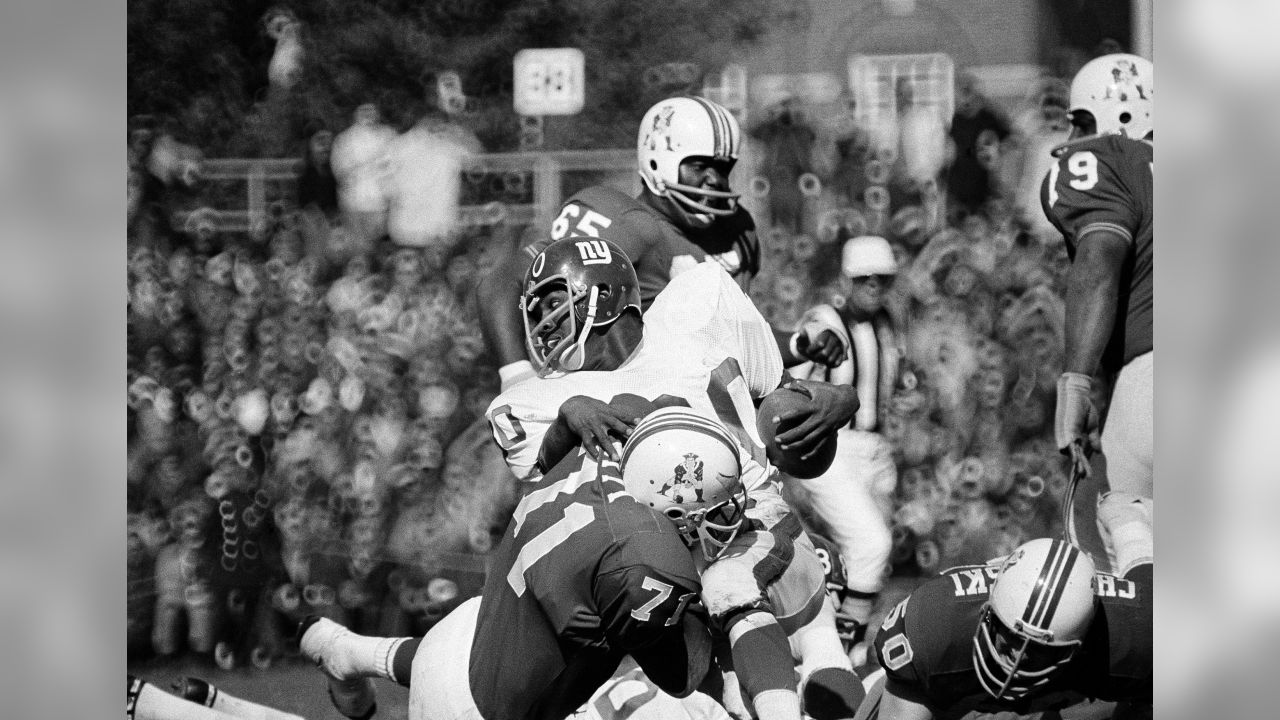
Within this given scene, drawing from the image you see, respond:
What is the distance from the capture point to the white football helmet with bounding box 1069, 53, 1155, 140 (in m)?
4.67

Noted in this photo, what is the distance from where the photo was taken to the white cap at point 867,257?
4957mm

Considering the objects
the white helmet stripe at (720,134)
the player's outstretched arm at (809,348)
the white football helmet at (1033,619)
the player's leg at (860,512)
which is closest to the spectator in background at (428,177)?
the white helmet stripe at (720,134)

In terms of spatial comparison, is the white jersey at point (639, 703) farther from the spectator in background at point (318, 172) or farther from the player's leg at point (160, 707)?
the spectator in background at point (318, 172)

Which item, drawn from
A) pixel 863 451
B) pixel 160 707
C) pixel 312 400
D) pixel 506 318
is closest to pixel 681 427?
pixel 506 318

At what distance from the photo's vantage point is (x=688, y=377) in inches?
157

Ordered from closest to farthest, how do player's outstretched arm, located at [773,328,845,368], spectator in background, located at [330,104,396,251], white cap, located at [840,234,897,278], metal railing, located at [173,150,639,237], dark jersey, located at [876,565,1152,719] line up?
dark jersey, located at [876,565,1152,719], player's outstretched arm, located at [773,328,845,368], white cap, located at [840,234,897,278], metal railing, located at [173,150,639,237], spectator in background, located at [330,104,396,251]

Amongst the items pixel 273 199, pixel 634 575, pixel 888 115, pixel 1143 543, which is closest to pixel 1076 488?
pixel 1143 543

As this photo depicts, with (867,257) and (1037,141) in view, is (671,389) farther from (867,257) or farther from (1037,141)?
A: (1037,141)

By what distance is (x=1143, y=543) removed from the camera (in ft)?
15.3

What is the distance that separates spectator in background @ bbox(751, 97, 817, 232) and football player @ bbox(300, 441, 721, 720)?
1371mm

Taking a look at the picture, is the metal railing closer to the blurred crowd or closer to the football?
the blurred crowd

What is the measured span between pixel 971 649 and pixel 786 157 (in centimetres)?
148

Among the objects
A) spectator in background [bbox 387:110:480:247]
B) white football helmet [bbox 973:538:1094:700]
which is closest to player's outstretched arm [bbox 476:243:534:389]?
spectator in background [bbox 387:110:480:247]
